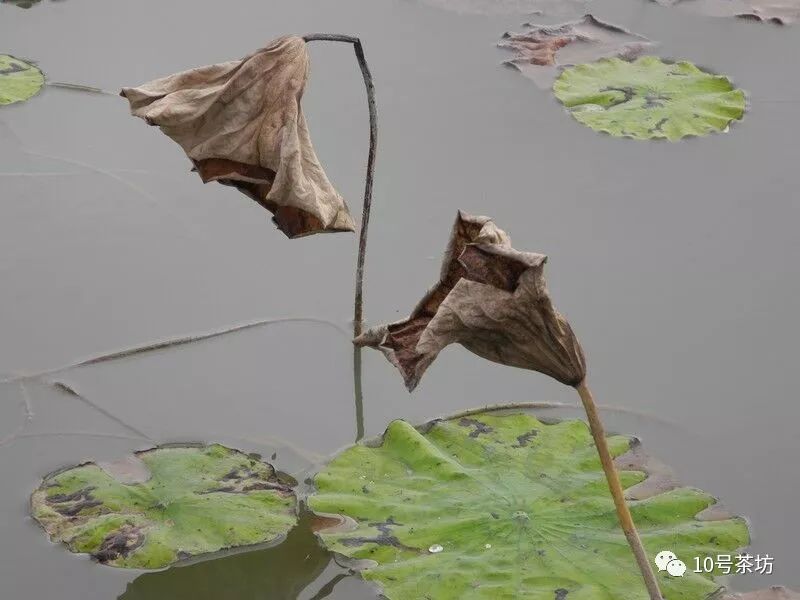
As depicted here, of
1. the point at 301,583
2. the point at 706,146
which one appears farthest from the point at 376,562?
the point at 706,146

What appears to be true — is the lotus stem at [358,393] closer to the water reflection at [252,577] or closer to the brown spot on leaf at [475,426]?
the brown spot on leaf at [475,426]

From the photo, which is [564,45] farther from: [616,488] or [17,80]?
[616,488]

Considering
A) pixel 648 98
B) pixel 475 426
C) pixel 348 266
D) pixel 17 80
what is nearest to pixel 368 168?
pixel 348 266

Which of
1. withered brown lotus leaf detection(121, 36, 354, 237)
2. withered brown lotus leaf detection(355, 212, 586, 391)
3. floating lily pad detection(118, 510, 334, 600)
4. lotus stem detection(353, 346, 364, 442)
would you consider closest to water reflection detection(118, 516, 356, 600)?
floating lily pad detection(118, 510, 334, 600)

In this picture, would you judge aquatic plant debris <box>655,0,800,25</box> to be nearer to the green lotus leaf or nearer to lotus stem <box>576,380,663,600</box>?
the green lotus leaf

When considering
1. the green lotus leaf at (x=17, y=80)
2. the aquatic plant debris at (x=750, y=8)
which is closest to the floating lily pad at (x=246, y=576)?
the green lotus leaf at (x=17, y=80)

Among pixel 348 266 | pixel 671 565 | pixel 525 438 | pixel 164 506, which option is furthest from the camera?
pixel 348 266
